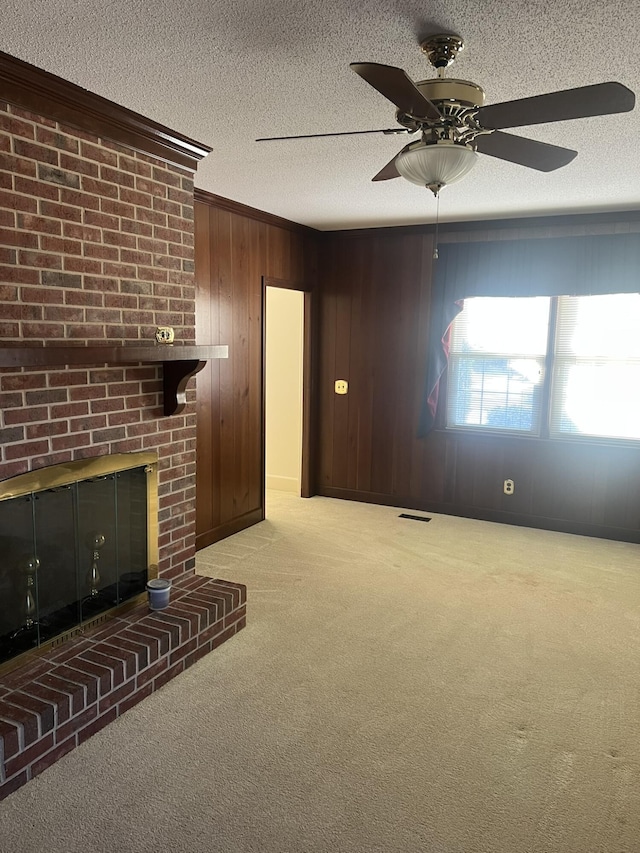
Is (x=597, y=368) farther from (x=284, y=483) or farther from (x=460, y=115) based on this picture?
(x=460, y=115)

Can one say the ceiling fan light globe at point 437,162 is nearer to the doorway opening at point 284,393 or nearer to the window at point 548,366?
the window at point 548,366

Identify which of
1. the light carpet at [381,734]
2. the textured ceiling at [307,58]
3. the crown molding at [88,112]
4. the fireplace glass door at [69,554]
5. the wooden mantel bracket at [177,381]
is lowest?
the light carpet at [381,734]

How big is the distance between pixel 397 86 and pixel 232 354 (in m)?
2.98

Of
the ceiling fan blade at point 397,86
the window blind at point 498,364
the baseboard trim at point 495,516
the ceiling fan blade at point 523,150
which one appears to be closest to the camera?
the ceiling fan blade at point 397,86

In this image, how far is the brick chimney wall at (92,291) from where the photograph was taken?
226cm

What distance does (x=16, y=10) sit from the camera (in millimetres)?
1756

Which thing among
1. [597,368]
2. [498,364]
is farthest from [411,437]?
[597,368]

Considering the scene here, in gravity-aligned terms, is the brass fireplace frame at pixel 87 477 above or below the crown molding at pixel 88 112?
below

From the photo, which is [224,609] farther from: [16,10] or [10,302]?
[16,10]

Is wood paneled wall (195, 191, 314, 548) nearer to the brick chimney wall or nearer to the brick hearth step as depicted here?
the brick chimney wall

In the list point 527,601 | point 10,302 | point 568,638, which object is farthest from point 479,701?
point 10,302

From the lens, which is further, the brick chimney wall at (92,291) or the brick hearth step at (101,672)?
the brick chimney wall at (92,291)

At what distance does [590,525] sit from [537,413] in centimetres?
93

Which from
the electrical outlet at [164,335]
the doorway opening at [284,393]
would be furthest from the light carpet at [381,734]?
the doorway opening at [284,393]
